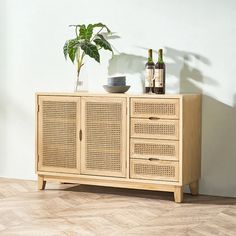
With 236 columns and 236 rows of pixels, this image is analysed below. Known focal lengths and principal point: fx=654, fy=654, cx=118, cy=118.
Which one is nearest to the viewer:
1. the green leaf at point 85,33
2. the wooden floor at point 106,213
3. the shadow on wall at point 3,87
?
the wooden floor at point 106,213

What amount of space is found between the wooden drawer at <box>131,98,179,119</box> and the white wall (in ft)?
1.39

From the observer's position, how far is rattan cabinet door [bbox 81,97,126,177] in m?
4.79

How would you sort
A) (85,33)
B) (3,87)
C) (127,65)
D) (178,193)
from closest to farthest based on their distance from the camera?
(178,193)
(85,33)
(127,65)
(3,87)

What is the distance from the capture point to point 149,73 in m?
4.85

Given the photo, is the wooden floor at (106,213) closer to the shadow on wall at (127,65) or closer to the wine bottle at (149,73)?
the wine bottle at (149,73)

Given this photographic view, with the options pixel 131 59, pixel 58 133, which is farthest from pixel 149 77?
pixel 58 133

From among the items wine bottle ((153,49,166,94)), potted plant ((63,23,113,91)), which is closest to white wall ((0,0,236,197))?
potted plant ((63,23,113,91))

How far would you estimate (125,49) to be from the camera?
5.16m

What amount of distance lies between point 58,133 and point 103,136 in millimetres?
382

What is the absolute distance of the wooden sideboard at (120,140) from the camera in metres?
4.63

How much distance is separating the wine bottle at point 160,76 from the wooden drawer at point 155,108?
15 centimetres

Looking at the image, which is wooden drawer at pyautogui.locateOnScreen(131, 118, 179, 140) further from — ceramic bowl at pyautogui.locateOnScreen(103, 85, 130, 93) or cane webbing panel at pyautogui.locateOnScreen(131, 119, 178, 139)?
ceramic bowl at pyautogui.locateOnScreen(103, 85, 130, 93)

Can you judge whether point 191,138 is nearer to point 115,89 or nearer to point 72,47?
point 115,89

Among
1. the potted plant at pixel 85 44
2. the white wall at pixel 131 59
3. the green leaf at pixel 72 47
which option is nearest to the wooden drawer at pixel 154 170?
the white wall at pixel 131 59
